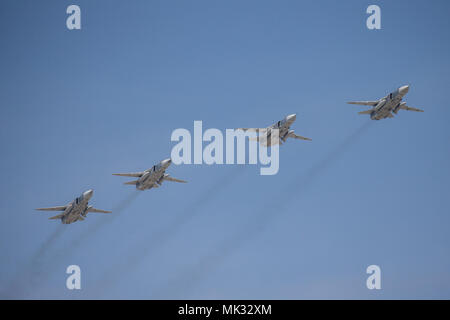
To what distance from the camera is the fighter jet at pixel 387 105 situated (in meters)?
140

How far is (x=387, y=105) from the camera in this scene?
140750 millimetres

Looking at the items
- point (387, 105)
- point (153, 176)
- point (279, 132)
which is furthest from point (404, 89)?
point (153, 176)

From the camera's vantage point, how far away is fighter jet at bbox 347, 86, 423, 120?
5497 inches

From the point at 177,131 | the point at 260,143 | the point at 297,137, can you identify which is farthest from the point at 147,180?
the point at 297,137

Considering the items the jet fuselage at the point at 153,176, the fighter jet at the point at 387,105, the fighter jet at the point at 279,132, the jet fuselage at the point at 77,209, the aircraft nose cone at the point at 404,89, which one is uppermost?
the aircraft nose cone at the point at 404,89

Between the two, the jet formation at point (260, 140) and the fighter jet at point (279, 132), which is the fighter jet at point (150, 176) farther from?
the fighter jet at point (279, 132)

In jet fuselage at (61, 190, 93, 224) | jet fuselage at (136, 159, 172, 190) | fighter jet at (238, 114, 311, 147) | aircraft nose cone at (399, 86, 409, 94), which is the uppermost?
aircraft nose cone at (399, 86, 409, 94)

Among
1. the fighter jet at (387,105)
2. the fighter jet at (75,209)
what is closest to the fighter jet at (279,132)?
the fighter jet at (387,105)

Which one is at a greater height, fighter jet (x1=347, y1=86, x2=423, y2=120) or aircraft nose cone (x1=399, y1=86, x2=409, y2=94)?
aircraft nose cone (x1=399, y1=86, x2=409, y2=94)

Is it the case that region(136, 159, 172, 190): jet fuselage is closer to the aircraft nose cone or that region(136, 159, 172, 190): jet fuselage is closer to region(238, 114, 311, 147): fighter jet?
region(238, 114, 311, 147): fighter jet

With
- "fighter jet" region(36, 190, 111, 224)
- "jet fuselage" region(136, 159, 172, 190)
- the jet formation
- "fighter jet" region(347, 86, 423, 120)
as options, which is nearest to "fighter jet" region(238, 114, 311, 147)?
the jet formation
